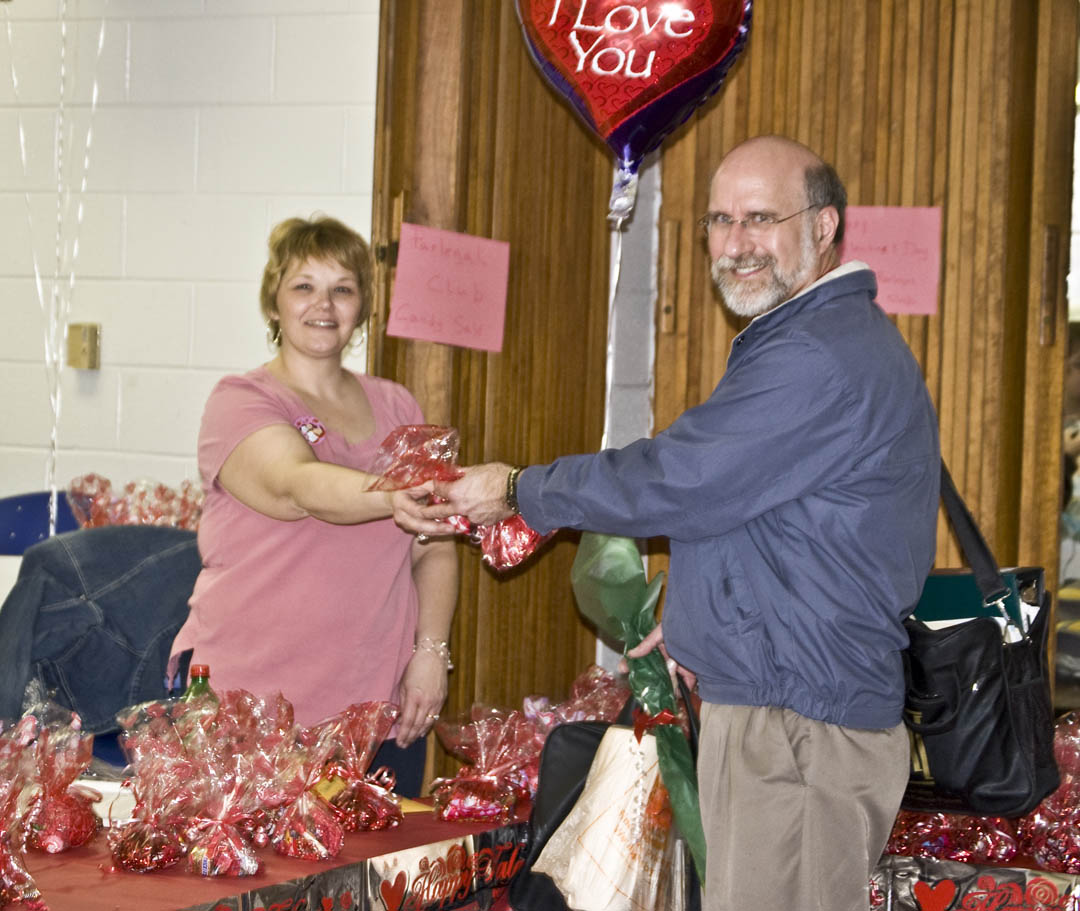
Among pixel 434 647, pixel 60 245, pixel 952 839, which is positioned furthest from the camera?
pixel 60 245

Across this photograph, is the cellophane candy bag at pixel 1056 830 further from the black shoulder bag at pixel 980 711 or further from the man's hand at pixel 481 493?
the man's hand at pixel 481 493

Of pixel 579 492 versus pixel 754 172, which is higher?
pixel 754 172

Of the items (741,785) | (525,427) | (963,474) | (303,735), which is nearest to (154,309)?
(525,427)

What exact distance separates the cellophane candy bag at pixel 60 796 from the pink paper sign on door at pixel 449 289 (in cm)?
103

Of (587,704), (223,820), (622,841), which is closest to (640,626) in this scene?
(622,841)

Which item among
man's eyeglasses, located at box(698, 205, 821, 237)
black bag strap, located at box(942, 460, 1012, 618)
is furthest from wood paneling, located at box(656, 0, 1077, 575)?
man's eyeglasses, located at box(698, 205, 821, 237)

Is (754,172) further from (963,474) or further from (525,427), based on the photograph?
(963,474)

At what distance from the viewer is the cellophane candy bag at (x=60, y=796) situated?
1810mm

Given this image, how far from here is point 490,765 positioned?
2.39 metres

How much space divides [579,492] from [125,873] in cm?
78

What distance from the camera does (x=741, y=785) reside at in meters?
1.81

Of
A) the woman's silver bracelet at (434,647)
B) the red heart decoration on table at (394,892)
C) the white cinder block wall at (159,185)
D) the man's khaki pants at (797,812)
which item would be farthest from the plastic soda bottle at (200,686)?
the white cinder block wall at (159,185)

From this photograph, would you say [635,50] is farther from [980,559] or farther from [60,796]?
[60,796]

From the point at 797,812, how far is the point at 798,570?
320 millimetres
